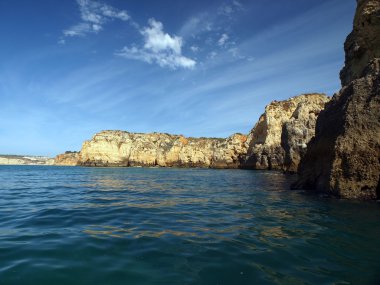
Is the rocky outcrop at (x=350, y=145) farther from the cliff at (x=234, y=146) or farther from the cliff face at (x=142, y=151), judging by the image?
the cliff face at (x=142, y=151)

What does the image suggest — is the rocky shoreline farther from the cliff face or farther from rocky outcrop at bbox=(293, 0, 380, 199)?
the cliff face

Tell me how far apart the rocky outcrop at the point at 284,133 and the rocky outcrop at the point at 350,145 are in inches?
1391

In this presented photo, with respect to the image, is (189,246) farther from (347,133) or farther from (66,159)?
(66,159)

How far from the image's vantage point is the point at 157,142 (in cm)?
11856

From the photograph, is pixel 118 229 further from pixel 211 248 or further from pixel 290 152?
pixel 290 152

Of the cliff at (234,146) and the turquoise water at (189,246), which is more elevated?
the cliff at (234,146)

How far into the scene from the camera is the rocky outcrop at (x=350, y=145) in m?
14.2

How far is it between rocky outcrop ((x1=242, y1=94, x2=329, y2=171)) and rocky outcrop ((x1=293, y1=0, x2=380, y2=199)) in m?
35.3

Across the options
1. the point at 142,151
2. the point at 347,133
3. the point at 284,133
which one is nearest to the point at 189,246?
the point at 347,133

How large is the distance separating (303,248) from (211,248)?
2243 mm

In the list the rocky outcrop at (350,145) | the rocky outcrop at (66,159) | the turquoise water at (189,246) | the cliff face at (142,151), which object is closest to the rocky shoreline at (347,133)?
the rocky outcrop at (350,145)

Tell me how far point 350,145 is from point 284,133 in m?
44.5

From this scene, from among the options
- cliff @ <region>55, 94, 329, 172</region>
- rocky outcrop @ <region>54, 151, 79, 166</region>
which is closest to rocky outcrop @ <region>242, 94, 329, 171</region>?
cliff @ <region>55, 94, 329, 172</region>

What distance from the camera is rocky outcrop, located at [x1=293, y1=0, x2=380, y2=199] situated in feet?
46.5
